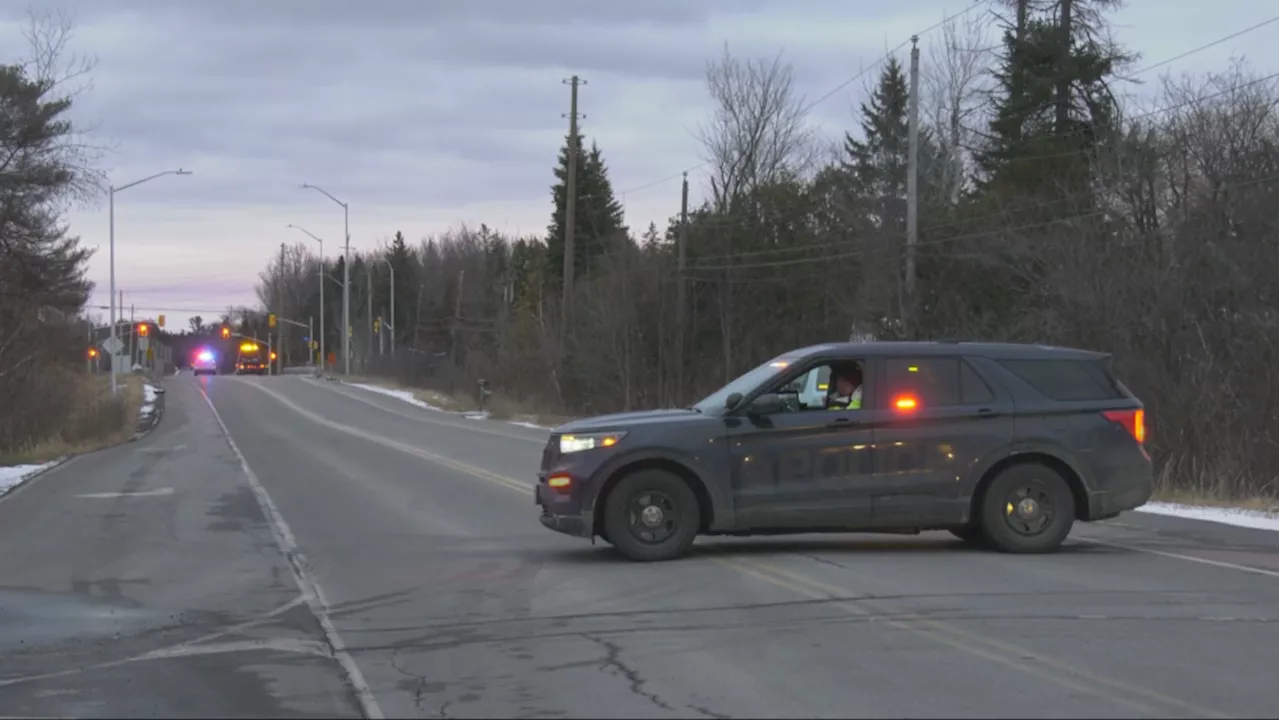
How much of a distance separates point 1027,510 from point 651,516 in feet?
11.0

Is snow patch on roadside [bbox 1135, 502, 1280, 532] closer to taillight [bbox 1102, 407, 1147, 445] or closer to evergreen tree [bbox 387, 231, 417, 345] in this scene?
taillight [bbox 1102, 407, 1147, 445]

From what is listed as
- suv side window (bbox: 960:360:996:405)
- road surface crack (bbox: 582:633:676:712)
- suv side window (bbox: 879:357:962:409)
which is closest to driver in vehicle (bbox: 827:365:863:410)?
suv side window (bbox: 879:357:962:409)

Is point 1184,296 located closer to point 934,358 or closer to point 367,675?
point 934,358

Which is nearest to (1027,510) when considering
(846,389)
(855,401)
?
(855,401)

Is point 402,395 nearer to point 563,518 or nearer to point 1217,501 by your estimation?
point 1217,501

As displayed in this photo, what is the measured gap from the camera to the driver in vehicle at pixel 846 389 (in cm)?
1203

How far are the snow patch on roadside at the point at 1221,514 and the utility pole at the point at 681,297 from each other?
28101mm

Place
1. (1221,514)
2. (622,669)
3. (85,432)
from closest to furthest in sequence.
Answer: (622,669)
(1221,514)
(85,432)

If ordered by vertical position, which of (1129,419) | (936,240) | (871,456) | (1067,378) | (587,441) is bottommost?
(871,456)

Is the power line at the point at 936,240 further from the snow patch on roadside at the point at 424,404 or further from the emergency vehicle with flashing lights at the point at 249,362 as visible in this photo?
the emergency vehicle with flashing lights at the point at 249,362

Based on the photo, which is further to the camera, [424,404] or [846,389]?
[424,404]

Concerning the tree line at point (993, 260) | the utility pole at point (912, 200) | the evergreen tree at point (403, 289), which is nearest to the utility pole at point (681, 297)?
the tree line at point (993, 260)

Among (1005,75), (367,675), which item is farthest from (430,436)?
(367,675)

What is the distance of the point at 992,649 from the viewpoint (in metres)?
8.18
